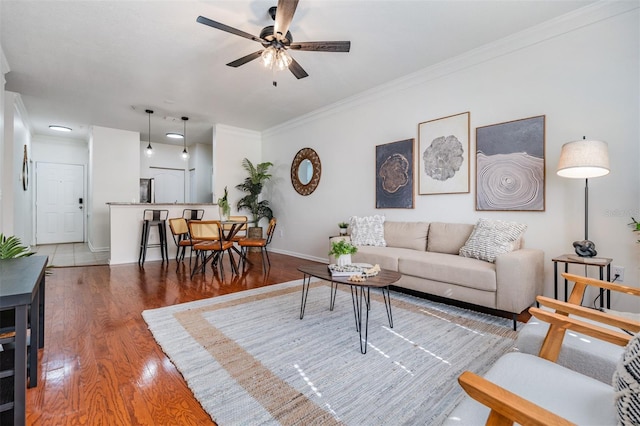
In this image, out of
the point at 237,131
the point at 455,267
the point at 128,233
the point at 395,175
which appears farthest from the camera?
the point at 237,131

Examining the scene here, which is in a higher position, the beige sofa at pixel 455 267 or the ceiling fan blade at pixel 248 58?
the ceiling fan blade at pixel 248 58

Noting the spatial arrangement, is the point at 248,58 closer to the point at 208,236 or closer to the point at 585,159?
the point at 208,236

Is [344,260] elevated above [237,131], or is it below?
below

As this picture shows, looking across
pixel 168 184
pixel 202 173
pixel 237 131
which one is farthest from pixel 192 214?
pixel 168 184

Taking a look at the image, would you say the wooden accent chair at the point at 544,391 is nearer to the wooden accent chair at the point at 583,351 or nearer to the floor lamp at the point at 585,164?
the wooden accent chair at the point at 583,351

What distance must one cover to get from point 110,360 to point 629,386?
2491 millimetres

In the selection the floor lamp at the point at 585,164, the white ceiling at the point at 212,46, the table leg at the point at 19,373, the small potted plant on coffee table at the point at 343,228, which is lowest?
the table leg at the point at 19,373

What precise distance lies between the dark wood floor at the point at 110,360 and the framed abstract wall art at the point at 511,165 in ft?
9.67

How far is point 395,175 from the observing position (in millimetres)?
4156

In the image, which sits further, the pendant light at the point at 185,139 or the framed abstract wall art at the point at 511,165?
the pendant light at the point at 185,139

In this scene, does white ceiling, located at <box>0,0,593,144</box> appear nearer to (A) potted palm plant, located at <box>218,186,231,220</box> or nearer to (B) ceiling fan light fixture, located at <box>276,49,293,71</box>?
(B) ceiling fan light fixture, located at <box>276,49,293,71</box>

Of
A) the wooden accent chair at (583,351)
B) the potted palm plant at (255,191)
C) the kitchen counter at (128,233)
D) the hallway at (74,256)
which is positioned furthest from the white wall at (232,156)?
the wooden accent chair at (583,351)

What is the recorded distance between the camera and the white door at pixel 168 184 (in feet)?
26.1

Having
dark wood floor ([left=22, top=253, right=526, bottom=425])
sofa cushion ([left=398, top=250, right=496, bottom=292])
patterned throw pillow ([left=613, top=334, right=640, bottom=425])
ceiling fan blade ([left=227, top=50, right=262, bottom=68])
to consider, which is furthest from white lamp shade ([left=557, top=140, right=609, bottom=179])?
dark wood floor ([left=22, top=253, right=526, bottom=425])
